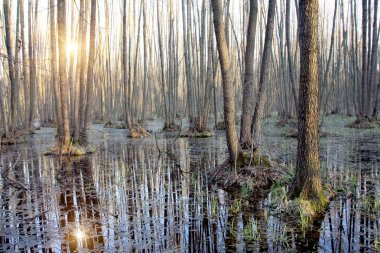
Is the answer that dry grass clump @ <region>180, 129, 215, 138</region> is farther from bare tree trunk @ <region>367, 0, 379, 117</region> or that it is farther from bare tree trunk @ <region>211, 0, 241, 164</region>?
bare tree trunk @ <region>211, 0, 241, 164</region>

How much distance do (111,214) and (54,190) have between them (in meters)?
1.85

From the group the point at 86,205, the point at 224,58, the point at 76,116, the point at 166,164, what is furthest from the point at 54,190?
the point at 76,116

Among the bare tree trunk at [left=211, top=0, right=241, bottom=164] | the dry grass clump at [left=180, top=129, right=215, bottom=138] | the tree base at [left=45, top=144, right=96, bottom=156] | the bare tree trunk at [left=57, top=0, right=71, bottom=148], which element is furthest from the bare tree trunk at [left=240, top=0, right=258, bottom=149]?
the dry grass clump at [left=180, top=129, right=215, bottom=138]

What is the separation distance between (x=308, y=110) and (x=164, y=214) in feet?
7.25

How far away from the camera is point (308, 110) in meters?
4.07

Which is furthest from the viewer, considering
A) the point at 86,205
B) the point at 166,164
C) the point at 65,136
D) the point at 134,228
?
the point at 65,136

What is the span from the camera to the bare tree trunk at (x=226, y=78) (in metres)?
5.55

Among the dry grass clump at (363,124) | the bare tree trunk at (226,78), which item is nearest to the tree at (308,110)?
the bare tree trunk at (226,78)

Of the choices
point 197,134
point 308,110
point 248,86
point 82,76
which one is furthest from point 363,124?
point 308,110

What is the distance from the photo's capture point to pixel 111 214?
4125mm

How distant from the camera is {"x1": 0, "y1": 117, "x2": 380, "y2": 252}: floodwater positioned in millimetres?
3213

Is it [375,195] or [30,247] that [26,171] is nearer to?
[30,247]

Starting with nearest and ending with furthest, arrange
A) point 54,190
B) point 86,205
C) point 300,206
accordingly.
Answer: point 300,206 → point 86,205 → point 54,190

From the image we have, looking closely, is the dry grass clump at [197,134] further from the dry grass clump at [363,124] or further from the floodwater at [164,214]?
the floodwater at [164,214]
